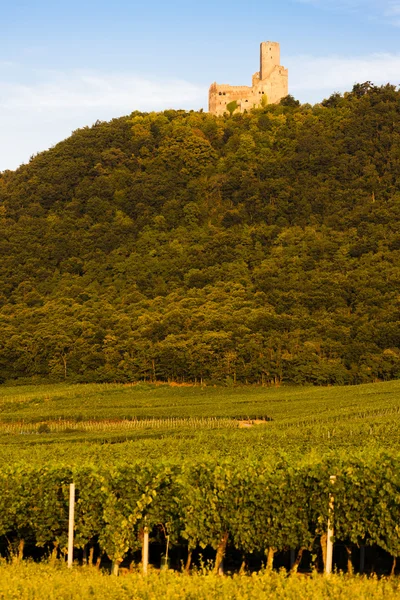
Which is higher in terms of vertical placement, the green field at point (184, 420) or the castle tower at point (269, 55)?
the castle tower at point (269, 55)

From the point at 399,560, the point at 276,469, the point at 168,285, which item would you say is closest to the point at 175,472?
the point at 276,469

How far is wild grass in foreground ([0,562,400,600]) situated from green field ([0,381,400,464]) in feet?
50.4

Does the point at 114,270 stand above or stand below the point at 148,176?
below

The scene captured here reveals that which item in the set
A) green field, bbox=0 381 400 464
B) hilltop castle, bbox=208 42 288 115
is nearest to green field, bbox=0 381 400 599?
green field, bbox=0 381 400 464

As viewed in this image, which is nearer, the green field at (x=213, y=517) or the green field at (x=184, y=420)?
the green field at (x=213, y=517)

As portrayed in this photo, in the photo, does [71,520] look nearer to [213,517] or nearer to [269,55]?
[213,517]

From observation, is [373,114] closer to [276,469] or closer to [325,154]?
[325,154]

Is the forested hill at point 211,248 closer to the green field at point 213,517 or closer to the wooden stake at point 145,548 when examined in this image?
the green field at point 213,517

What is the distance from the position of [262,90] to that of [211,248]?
136ft

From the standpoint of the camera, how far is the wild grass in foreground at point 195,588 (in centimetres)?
1544

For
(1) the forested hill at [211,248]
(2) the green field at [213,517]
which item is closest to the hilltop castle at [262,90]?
(1) the forested hill at [211,248]

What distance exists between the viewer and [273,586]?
16109 mm

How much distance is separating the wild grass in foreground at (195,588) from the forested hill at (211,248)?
65207 millimetres

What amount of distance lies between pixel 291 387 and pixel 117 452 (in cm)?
4665
